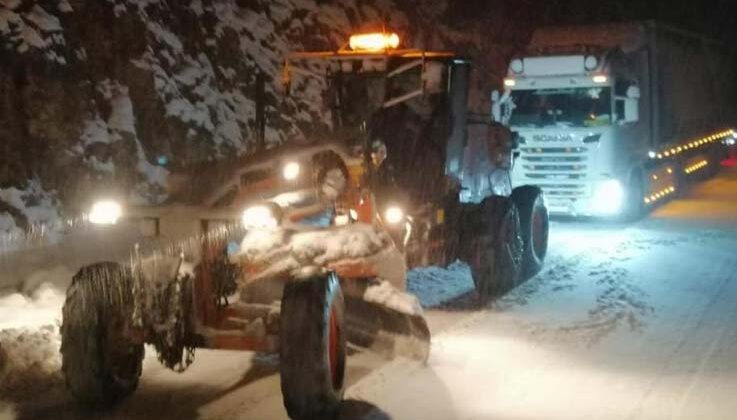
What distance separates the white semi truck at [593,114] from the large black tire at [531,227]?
4776 mm

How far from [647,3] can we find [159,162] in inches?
1308

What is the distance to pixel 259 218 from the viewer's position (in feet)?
26.6

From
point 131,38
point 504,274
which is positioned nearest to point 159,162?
point 131,38

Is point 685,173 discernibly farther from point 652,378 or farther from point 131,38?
point 652,378

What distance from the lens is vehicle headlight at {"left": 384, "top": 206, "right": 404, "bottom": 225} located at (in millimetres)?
10573

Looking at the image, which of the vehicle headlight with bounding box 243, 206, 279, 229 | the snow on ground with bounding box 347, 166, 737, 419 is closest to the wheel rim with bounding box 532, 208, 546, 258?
the snow on ground with bounding box 347, 166, 737, 419

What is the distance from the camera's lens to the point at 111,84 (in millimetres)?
17203

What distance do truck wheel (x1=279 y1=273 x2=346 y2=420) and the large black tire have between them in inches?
262

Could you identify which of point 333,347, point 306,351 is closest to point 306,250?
point 333,347

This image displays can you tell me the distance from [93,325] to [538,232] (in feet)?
26.8

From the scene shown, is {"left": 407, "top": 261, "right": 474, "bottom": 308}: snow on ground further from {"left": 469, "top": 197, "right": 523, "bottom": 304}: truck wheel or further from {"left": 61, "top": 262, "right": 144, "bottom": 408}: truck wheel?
{"left": 61, "top": 262, "right": 144, "bottom": 408}: truck wheel

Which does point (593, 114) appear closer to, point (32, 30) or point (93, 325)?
point (32, 30)

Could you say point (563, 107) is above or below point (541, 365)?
above

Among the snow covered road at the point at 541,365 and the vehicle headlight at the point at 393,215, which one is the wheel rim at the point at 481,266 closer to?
the snow covered road at the point at 541,365
